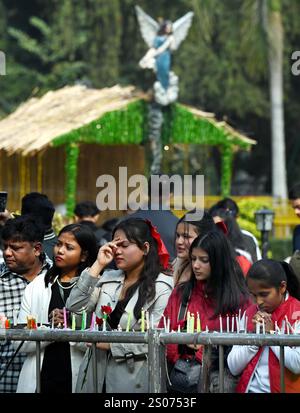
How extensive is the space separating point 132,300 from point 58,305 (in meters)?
0.50

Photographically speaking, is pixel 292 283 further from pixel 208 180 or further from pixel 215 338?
pixel 208 180

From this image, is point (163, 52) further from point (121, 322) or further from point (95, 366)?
point (95, 366)

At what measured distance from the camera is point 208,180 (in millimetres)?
38406

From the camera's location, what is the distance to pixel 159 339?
580cm

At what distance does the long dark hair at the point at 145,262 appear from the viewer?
6734 mm

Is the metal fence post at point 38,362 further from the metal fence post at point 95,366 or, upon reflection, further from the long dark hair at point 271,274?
the long dark hair at point 271,274

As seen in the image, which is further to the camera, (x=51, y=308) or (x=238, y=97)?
(x=238, y=97)

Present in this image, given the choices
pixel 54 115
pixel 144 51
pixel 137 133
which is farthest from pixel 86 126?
pixel 144 51

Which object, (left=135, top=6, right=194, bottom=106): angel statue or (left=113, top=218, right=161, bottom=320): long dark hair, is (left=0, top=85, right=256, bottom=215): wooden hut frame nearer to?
(left=135, top=6, right=194, bottom=106): angel statue
